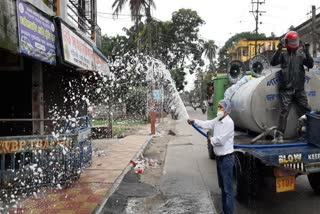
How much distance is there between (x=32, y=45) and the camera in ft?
24.0

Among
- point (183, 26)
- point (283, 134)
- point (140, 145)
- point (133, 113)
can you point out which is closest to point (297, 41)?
point (283, 134)

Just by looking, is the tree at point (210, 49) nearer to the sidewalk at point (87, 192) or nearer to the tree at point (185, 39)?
the tree at point (185, 39)

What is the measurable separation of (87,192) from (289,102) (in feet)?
12.5

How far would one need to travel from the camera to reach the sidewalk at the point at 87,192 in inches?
266

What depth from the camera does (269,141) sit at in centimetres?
735

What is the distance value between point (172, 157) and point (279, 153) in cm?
793

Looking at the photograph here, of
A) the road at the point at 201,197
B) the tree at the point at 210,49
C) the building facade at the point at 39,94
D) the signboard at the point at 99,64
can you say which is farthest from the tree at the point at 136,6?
the tree at the point at 210,49

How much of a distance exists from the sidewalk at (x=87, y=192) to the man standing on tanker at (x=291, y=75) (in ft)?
10.4

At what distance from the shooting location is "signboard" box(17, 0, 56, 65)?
6969 millimetres

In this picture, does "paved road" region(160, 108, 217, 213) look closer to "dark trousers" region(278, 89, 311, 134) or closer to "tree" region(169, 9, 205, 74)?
"dark trousers" region(278, 89, 311, 134)

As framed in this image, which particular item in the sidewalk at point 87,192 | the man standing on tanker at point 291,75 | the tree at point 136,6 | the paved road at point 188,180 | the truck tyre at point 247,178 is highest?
the tree at point 136,6

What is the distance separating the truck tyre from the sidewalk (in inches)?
88.2

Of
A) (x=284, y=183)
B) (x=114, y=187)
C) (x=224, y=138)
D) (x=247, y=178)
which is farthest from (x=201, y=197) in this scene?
(x=224, y=138)

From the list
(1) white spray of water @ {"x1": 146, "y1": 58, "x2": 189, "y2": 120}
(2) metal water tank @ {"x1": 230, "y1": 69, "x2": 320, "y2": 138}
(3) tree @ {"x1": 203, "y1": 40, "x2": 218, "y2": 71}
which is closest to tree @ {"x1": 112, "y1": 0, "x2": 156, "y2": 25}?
(1) white spray of water @ {"x1": 146, "y1": 58, "x2": 189, "y2": 120}
